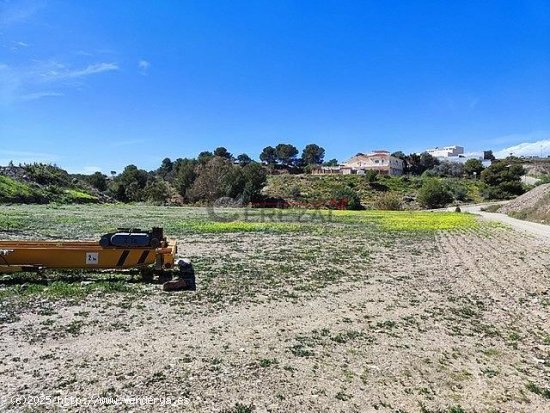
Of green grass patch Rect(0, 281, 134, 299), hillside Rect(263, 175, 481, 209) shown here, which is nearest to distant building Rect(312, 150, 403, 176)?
hillside Rect(263, 175, 481, 209)

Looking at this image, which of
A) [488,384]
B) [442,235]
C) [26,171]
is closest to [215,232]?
[442,235]

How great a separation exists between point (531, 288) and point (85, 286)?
11.7m

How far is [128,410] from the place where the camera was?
5.14 meters

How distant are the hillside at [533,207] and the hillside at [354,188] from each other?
87.5ft

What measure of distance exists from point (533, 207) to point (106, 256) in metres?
47.4

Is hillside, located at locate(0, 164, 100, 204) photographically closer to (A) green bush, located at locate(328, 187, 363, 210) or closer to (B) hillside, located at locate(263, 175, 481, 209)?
(B) hillside, located at locate(263, 175, 481, 209)

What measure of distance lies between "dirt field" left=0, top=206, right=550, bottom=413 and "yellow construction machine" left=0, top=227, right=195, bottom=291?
0.55 meters

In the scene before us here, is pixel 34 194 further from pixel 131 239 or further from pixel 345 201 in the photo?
pixel 131 239

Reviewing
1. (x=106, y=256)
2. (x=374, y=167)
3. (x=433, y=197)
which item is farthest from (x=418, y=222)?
(x=374, y=167)

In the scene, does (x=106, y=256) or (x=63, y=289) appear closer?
(x=63, y=289)

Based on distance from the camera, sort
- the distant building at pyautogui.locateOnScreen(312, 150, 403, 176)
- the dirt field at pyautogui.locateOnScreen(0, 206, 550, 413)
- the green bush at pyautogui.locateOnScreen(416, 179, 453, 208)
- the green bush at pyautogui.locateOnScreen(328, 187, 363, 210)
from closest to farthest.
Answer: the dirt field at pyautogui.locateOnScreen(0, 206, 550, 413) → the green bush at pyautogui.locateOnScreen(328, 187, 363, 210) → the green bush at pyautogui.locateOnScreen(416, 179, 453, 208) → the distant building at pyautogui.locateOnScreen(312, 150, 403, 176)

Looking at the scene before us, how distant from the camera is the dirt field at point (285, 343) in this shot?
5.66 m

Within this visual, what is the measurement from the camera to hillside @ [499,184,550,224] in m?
42.7

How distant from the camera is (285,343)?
7598 millimetres
